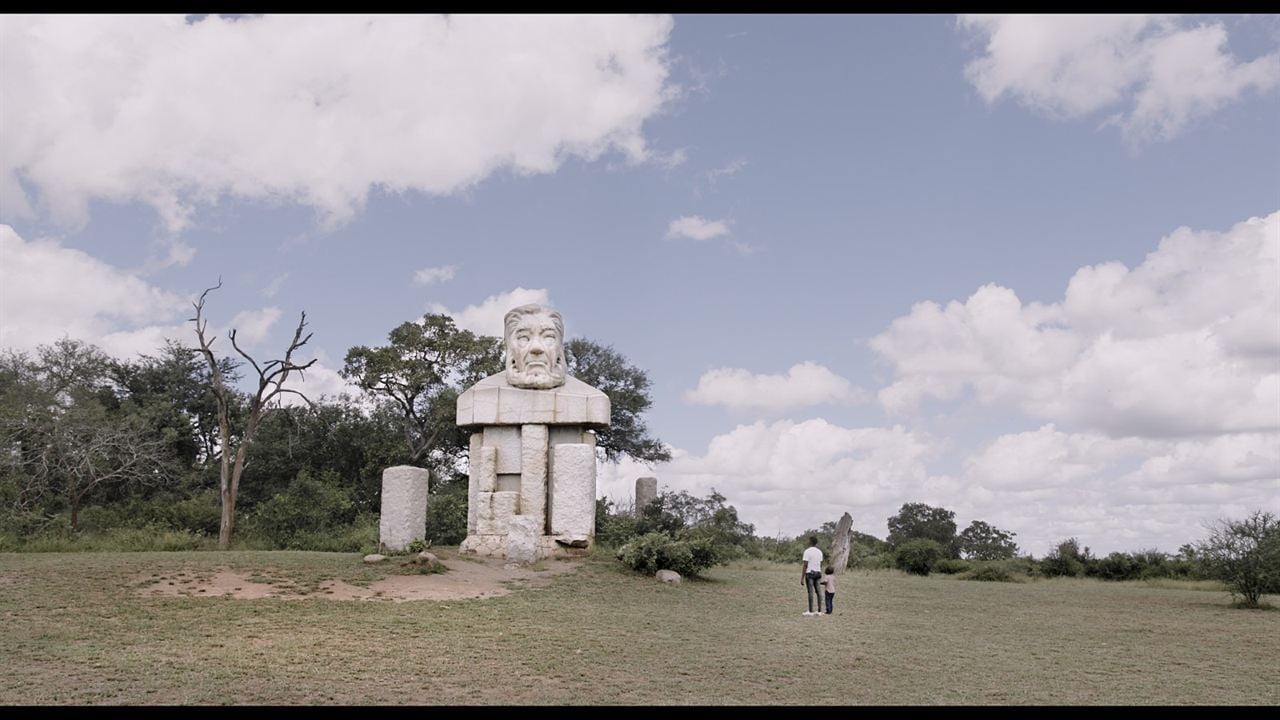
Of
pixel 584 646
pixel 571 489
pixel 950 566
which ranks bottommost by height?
pixel 584 646

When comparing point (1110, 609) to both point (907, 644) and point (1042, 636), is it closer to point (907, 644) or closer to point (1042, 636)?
point (1042, 636)

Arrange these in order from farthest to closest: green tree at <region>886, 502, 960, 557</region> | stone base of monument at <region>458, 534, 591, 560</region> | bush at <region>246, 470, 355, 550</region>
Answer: green tree at <region>886, 502, 960, 557</region>, bush at <region>246, 470, 355, 550</region>, stone base of monument at <region>458, 534, 591, 560</region>

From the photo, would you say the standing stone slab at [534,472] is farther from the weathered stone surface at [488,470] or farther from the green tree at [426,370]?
the green tree at [426,370]

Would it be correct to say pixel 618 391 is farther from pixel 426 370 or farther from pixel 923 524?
pixel 923 524

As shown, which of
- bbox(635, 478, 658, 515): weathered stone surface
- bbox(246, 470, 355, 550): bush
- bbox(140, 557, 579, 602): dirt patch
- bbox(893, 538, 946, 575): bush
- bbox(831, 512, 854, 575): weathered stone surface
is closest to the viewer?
bbox(140, 557, 579, 602): dirt patch

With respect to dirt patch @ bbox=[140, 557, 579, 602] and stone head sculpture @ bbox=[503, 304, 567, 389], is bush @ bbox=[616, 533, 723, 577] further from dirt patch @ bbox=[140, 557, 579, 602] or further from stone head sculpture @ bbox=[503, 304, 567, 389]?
stone head sculpture @ bbox=[503, 304, 567, 389]

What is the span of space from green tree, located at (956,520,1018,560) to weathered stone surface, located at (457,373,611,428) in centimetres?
2030

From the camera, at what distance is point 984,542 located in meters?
38.9

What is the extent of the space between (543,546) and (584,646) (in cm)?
811

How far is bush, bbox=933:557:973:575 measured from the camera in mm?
27164

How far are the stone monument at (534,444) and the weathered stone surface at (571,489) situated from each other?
0.02 m

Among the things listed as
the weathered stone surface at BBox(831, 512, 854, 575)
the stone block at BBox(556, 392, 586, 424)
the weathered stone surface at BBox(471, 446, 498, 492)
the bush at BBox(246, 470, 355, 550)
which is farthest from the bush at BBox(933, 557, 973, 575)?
the bush at BBox(246, 470, 355, 550)

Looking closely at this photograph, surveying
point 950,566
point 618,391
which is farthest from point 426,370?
point 950,566

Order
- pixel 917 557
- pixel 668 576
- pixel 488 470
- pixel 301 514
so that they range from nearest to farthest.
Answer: pixel 668 576
pixel 488 470
pixel 301 514
pixel 917 557
